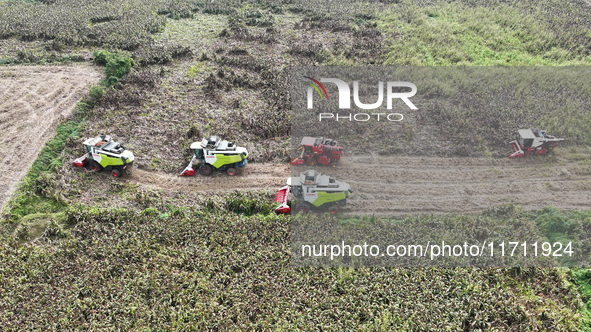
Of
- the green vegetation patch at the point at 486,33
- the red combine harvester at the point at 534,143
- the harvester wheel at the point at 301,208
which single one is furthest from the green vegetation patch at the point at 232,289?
the green vegetation patch at the point at 486,33

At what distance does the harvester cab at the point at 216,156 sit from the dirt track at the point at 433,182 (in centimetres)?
38

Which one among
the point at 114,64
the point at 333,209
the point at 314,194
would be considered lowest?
the point at 333,209

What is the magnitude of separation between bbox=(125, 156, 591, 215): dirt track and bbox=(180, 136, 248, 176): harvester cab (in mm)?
378

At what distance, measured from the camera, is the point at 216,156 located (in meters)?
16.8

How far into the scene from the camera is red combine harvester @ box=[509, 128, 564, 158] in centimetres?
1827

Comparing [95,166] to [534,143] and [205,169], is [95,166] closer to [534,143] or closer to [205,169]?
[205,169]

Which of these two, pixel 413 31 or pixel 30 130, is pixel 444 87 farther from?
pixel 30 130

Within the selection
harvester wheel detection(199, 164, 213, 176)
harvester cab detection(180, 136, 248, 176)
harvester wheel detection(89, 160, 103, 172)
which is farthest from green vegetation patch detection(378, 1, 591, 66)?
harvester wheel detection(89, 160, 103, 172)

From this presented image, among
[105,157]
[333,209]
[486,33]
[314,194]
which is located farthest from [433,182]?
[486,33]

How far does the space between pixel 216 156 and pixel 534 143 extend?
15.1 meters

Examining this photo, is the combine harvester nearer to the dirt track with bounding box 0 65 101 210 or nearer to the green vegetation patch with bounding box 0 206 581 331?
the green vegetation patch with bounding box 0 206 581 331

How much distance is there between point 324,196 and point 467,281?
5620 mm

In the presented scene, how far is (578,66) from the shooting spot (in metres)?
28.3

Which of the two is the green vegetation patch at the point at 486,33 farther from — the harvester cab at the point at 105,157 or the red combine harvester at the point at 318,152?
the harvester cab at the point at 105,157
